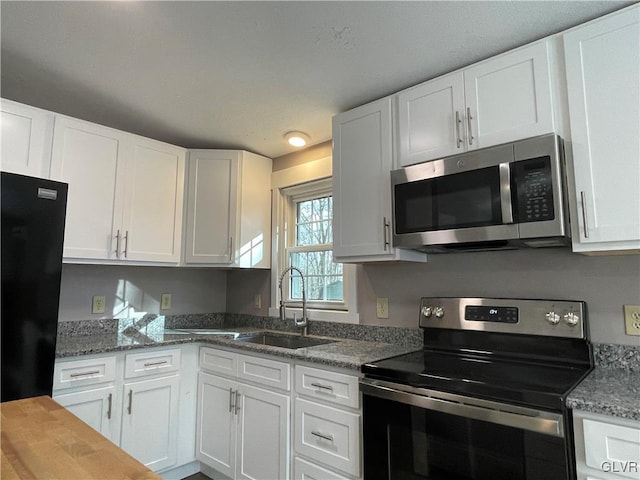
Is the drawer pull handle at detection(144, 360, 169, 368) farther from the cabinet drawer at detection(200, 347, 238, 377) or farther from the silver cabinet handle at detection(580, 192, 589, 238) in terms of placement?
the silver cabinet handle at detection(580, 192, 589, 238)

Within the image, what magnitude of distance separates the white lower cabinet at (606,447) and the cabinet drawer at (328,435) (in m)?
0.81

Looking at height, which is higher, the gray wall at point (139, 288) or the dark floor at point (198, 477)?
the gray wall at point (139, 288)

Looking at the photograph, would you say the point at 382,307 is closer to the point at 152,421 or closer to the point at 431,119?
the point at 431,119

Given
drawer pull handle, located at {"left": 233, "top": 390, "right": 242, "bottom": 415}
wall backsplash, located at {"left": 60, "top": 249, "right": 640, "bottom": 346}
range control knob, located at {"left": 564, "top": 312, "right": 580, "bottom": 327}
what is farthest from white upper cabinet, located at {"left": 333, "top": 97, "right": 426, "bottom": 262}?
drawer pull handle, located at {"left": 233, "top": 390, "right": 242, "bottom": 415}

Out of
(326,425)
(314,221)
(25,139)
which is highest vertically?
(25,139)

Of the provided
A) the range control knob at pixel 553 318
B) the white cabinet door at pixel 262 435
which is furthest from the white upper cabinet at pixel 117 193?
A: the range control knob at pixel 553 318

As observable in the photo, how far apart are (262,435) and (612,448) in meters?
1.57

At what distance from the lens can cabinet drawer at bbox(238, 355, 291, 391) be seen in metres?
2.00

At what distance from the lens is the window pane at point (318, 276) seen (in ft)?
8.93

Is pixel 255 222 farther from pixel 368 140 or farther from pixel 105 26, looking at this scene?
pixel 105 26

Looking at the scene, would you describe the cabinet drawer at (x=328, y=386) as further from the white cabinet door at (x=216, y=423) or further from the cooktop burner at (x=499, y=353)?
the white cabinet door at (x=216, y=423)

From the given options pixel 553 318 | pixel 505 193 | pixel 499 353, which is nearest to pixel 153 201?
pixel 505 193

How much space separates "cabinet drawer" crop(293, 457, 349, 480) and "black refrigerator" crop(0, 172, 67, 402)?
121 cm

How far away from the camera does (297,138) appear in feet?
8.90
